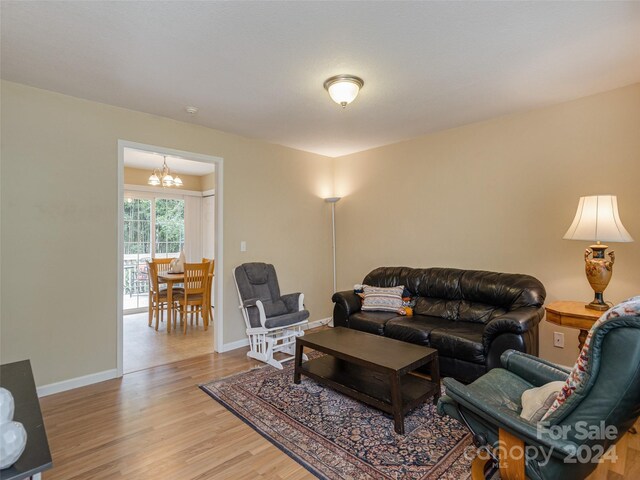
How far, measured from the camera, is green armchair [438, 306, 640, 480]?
3.89ft

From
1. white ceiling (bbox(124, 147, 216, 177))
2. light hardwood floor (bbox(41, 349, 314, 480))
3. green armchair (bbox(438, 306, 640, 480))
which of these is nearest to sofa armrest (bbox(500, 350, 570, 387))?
green armchair (bbox(438, 306, 640, 480))

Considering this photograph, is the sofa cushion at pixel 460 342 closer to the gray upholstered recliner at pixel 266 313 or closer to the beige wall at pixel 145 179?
the gray upholstered recliner at pixel 266 313

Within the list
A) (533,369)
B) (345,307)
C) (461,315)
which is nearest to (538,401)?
(533,369)

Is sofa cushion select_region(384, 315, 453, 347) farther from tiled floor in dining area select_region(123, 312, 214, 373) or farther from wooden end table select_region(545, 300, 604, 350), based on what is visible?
tiled floor in dining area select_region(123, 312, 214, 373)

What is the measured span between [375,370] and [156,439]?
1517 mm

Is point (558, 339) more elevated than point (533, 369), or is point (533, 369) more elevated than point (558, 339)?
point (533, 369)

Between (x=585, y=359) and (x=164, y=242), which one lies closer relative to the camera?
(x=585, y=359)

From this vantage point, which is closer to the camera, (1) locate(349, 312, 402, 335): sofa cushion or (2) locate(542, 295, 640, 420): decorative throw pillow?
(2) locate(542, 295, 640, 420): decorative throw pillow

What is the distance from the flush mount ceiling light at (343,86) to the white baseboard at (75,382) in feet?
10.6

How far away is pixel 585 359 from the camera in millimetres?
1287

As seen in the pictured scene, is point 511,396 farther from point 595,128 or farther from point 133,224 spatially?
point 133,224

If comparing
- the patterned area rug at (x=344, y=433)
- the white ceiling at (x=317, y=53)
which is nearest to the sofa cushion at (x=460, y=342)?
the patterned area rug at (x=344, y=433)

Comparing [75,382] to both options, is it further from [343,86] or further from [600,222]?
[600,222]

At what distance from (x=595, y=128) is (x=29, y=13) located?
14.0 ft
